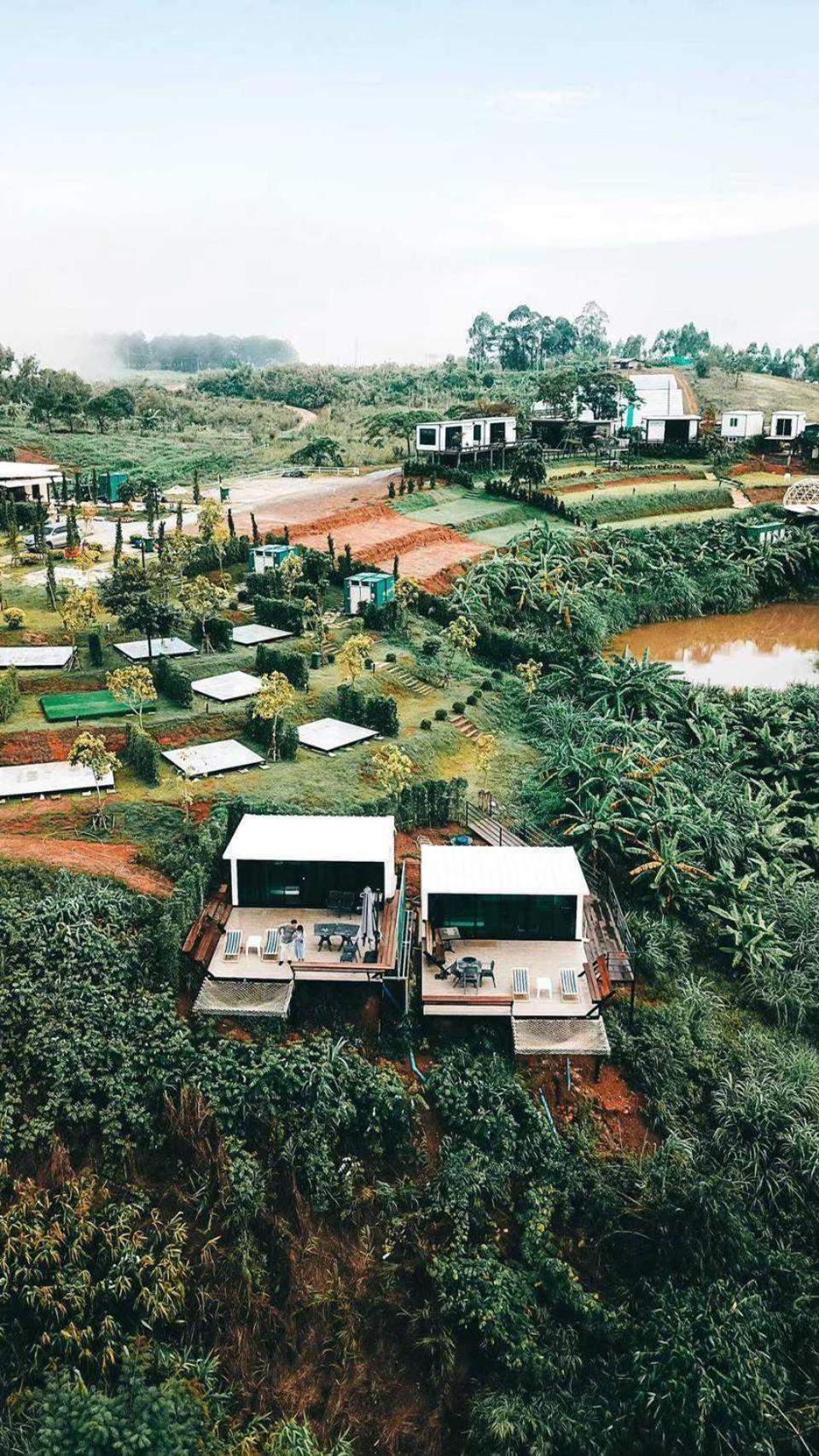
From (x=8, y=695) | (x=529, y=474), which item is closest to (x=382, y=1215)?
(x=8, y=695)

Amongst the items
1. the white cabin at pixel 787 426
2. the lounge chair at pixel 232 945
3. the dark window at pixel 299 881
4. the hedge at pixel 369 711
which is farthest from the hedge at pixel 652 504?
the lounge chair at pixel 232 945

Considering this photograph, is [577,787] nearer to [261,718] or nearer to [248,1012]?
[261,718]

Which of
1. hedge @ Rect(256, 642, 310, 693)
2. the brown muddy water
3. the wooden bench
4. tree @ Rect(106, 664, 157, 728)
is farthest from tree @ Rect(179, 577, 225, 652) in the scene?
the wooden bench

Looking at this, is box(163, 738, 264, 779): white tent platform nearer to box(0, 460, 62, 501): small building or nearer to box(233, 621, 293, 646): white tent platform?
box(233, 621, 293, 646): white tent platform

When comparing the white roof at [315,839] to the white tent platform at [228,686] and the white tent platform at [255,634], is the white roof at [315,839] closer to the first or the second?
the white tent platform at [228,686]

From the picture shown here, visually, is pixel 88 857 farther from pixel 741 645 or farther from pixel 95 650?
pixel 741 645
